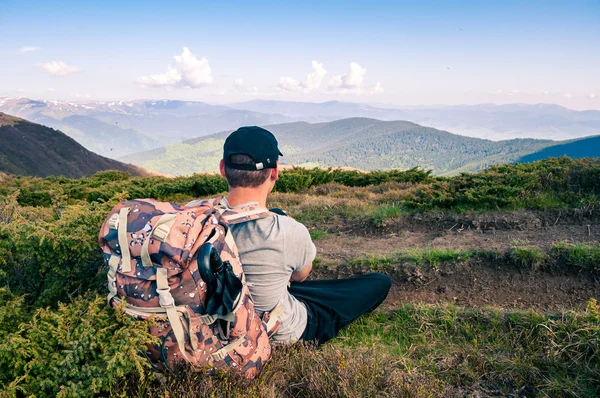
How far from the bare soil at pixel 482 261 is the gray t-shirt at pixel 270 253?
205 centimetres

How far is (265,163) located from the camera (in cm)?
268

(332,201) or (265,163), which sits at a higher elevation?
(265,163)

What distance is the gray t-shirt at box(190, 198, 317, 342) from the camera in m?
2.67

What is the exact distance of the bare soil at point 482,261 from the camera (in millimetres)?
4520

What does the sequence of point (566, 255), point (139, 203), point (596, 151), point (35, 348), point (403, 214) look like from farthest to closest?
1. point (596, 151)
2. point (403, 214)
3. point (566, 255)
4. point (139, 203)
5. point (35, 348)

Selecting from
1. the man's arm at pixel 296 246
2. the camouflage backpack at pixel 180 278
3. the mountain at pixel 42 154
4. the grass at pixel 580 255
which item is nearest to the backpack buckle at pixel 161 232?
the camouflage backpack at pixel 180 278

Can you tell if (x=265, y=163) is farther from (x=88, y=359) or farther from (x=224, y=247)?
(x=88, y=359)

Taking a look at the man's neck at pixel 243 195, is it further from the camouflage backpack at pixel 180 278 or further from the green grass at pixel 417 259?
the green grass at pixel 417 259

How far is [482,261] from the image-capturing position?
5059 millimetres

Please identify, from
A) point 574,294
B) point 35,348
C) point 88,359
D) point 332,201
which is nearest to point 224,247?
point 88,359

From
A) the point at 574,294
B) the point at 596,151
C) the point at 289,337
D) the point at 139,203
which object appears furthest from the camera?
the point at 596,151

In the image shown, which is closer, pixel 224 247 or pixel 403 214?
pixel 224 247

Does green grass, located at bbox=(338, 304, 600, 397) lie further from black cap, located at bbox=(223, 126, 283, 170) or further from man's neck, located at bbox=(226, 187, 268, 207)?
black cap, located at bbox=(223, 126, 283, 170)

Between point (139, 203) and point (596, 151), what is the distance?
159 m
